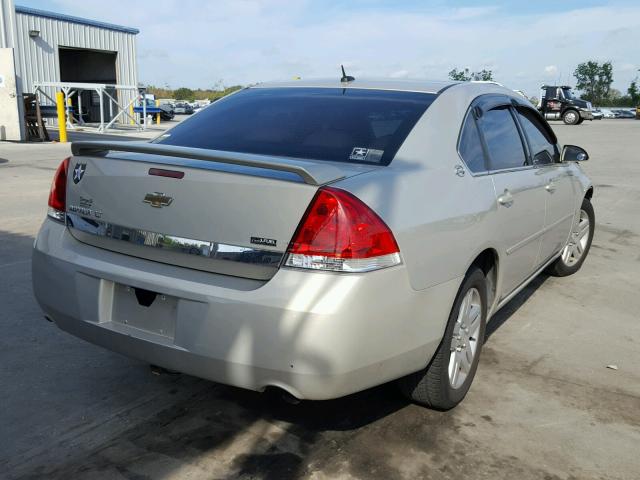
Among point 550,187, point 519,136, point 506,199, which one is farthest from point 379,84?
point 550,187

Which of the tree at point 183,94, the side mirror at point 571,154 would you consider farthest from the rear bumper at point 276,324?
the tree at point 183,94

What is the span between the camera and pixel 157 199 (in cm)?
263

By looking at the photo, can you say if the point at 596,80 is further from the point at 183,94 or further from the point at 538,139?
the point at 538,139

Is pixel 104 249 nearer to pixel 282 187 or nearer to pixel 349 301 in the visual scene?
pixel 282 187

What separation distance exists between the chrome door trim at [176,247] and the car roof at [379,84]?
1516mm

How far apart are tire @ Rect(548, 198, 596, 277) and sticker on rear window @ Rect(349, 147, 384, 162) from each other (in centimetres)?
312

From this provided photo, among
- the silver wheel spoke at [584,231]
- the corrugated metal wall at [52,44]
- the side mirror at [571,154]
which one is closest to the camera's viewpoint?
the side mirror at [571,154]

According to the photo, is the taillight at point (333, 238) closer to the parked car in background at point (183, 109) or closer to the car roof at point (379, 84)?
the car roof at point (379, 84)

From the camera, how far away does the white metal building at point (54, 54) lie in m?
19.6

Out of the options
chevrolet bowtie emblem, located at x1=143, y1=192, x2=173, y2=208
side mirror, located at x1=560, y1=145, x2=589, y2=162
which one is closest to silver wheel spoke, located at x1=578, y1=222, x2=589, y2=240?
side mirror, located at x1=560, y1=145, x2=589, y2=162

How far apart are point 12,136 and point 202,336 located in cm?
1980

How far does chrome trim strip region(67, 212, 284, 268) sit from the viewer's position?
7.96 ft

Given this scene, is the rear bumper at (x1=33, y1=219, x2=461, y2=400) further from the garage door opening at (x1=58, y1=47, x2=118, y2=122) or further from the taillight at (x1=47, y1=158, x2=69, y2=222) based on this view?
the garage door opening at (x1=58, y1=47, x2=118, y2=122)

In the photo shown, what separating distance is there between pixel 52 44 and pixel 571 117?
29443 millimetres
